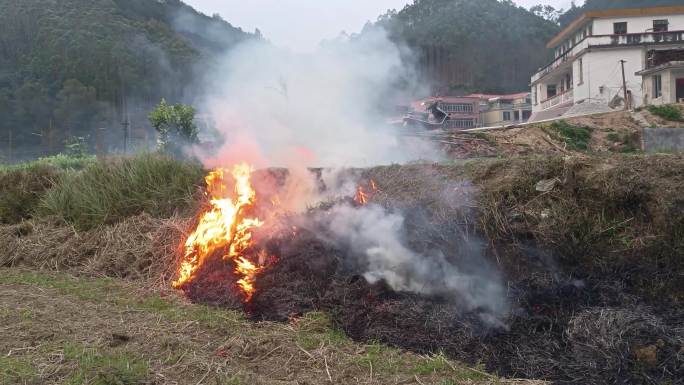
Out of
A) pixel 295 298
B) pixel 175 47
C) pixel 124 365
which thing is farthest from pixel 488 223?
pixel 175 47

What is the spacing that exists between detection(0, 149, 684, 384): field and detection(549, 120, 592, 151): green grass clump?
29.6 ft

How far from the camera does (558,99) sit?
3844 centimetres

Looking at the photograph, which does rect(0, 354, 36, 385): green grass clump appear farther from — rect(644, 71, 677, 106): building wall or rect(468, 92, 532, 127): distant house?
rect(468, 92, 532, 127): distant house

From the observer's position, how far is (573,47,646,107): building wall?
3372cm

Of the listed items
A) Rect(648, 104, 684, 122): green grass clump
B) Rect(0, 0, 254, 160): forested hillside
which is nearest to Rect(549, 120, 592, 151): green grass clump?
Rect(648, 104, 684, 122): green grass clump

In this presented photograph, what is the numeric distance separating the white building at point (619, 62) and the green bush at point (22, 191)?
2485 cm

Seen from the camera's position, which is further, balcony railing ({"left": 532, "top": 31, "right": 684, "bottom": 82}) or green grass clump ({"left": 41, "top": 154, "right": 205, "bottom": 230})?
balcony railing ({"left": 532, "top": 31, "right": 684, "bottom": 82})

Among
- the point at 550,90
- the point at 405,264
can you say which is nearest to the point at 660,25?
the point at 550,90

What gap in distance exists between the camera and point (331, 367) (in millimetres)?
3795

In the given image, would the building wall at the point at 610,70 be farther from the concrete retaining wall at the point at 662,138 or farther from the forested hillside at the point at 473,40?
the concrete retaining wall at the point at 662,138

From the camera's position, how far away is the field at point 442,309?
144 inches

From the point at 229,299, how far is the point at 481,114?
53784mm

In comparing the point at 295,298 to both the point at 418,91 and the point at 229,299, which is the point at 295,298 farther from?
the point at 418,91

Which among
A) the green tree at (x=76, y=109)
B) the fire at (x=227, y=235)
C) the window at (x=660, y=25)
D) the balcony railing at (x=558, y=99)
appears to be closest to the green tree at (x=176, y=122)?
the fire at (x=227, y=235)
